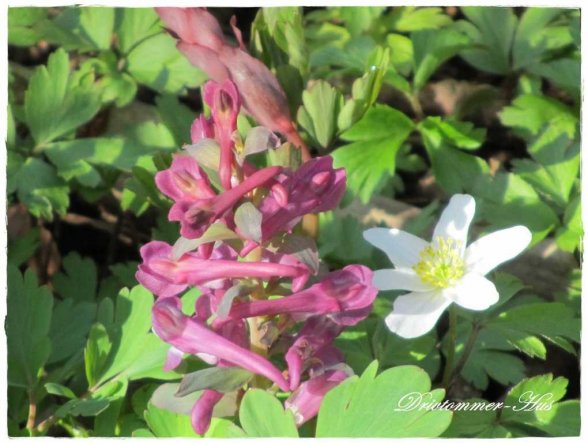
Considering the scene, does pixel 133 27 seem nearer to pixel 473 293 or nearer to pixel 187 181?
pixel 187 181

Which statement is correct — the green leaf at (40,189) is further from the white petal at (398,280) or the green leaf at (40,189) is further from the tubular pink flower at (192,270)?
the white petal at (398,280)

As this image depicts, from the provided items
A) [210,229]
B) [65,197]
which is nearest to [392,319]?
[210,229]

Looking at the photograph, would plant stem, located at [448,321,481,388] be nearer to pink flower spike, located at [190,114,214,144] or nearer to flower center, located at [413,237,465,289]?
flower center, located at [413,237,465,289]

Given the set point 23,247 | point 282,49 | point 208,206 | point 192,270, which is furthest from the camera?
point 23,247

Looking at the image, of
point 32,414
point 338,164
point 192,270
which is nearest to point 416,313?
point 192,270

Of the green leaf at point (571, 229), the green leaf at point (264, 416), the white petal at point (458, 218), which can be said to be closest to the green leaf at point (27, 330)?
the green leaf at point (264, 416)

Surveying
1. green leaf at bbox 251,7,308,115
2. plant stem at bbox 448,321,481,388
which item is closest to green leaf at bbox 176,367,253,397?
plant stem at bbox 448,321,481,388

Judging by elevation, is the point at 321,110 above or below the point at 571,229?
above

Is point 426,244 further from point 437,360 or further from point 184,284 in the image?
point 184,284
